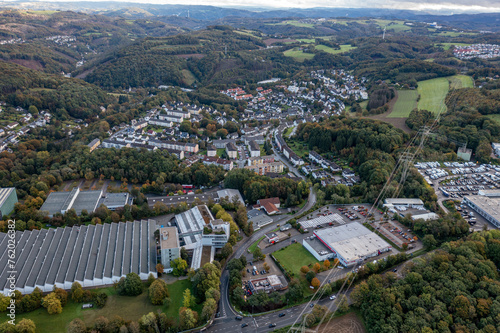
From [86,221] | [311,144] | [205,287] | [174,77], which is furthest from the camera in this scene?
[174,77]

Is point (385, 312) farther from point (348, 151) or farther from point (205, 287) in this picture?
point (348, 151)

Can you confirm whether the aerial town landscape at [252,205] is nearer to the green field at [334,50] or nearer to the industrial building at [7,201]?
the industrial building at [7,201]

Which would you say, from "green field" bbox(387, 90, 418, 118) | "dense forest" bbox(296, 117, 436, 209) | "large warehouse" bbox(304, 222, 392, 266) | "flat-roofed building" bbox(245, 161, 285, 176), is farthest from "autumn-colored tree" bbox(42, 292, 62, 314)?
"green field" bbox(387, 90, 418, 118)

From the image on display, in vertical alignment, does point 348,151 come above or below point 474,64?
below

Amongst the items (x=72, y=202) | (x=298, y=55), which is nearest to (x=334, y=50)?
(x=298, y=55)

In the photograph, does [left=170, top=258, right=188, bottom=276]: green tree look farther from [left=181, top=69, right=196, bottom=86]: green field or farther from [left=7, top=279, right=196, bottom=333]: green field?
[left=181, top=69, right=196, bottom=86]: green field

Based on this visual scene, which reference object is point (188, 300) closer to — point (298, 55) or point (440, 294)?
point (440, 294)

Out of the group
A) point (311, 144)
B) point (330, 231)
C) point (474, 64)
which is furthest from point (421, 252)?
point (474, 64)
